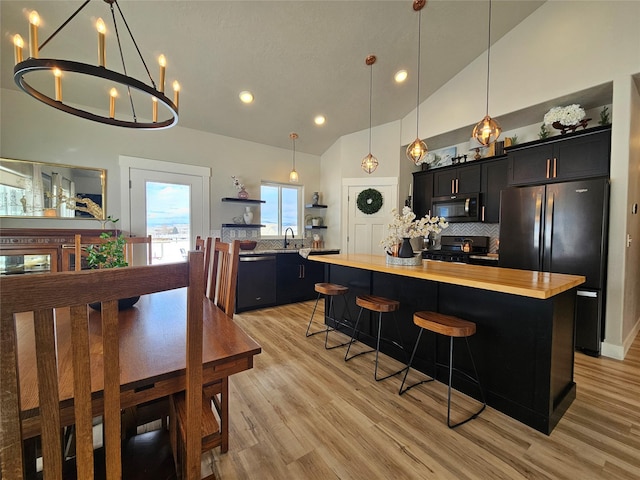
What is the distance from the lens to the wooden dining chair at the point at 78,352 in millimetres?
485

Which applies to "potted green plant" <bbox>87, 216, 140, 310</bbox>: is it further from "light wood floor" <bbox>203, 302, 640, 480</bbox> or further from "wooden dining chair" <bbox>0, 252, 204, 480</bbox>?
"light wood floor" <bbox>203, 302, 640, 480</bbox>

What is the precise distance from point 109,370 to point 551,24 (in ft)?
15.4

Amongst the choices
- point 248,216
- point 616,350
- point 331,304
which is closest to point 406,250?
point 331,304

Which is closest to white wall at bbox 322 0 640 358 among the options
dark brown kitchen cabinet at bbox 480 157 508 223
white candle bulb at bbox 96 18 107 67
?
dark brown kitchen cabinet at bbox 480 157 508 223

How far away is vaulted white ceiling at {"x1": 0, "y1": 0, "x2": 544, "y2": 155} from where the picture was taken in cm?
258

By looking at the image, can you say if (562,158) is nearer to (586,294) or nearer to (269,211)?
(586,294)

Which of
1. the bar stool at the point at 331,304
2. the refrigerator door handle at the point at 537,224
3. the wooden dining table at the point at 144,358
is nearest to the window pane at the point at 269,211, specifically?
the bar stool at the point at 331,304

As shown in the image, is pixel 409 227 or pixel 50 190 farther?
pixel 50 190

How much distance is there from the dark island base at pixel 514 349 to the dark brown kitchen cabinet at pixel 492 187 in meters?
2.27

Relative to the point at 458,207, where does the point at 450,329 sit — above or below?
below

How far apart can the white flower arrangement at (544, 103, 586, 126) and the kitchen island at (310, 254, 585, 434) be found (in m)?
2.04

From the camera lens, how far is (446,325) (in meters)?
1.77

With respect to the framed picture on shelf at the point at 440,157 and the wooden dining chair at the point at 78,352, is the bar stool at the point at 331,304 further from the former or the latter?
the framed picture on shelf at the point at 440,157

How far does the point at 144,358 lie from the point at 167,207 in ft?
11.8
